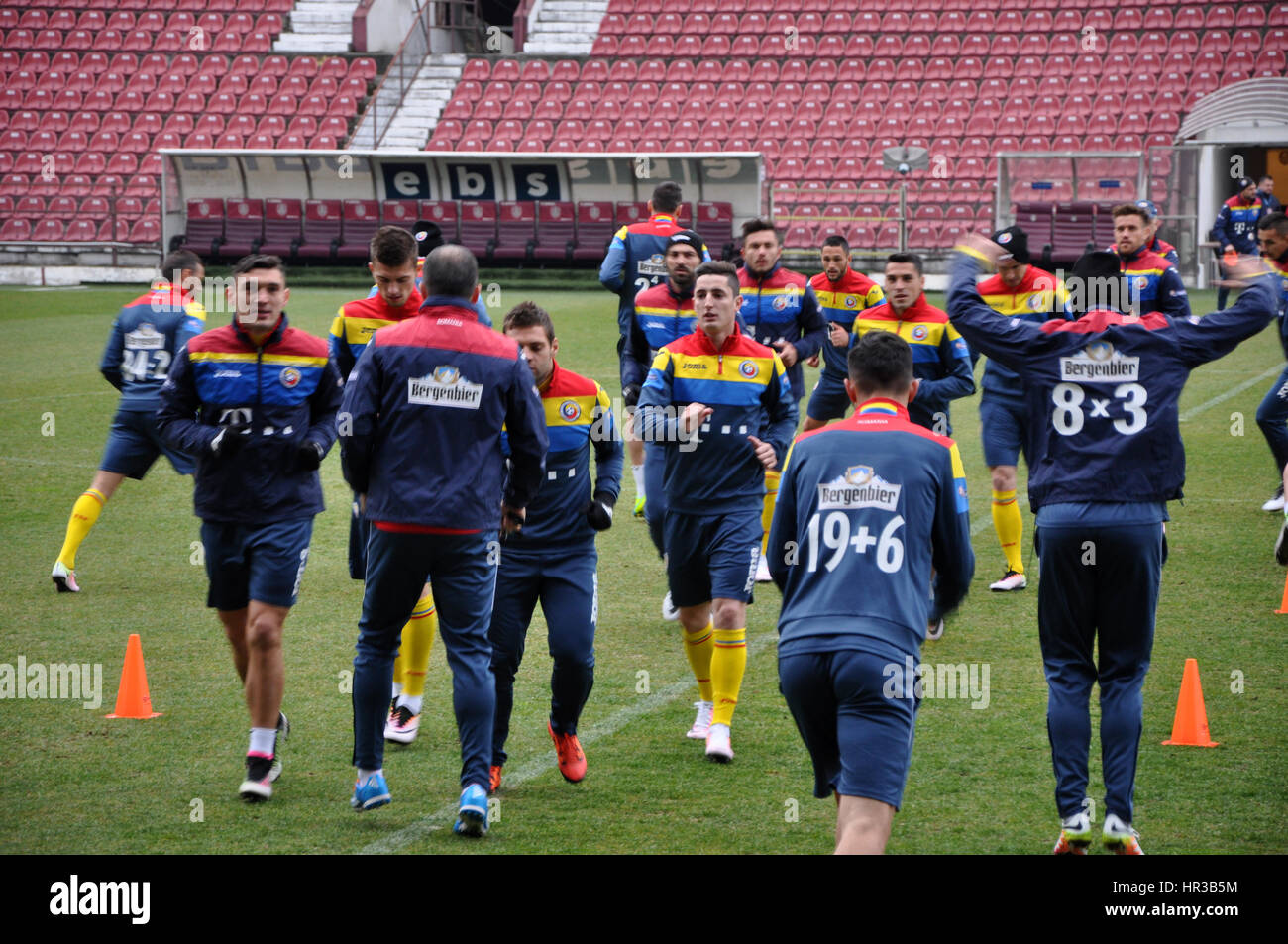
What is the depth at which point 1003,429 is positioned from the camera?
933cm

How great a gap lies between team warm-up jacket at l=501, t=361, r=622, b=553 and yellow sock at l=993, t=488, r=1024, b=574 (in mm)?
3646

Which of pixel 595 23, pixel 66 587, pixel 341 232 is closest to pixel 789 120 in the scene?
pixel 595 23

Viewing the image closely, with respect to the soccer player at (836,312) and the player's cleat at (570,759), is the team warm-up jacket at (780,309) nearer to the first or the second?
the soccer player at (836,312)

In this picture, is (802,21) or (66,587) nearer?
(66,587)

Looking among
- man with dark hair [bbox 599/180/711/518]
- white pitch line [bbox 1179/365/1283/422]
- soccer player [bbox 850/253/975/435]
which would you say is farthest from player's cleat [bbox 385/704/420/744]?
white pitch line [bbox 1179/365/1283/422]

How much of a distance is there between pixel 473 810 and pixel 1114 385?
2.74 metres

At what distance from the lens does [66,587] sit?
925cm

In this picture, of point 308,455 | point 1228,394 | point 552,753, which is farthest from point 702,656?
point 1228,394

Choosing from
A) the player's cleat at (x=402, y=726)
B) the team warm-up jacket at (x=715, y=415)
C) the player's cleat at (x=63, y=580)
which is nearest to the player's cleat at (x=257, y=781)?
the player's cleat at (x=402, y=726)

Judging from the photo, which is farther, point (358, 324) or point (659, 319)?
point (659, 319)

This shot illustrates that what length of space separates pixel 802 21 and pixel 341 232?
11.9 m

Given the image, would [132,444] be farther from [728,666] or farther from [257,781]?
[728,666]
